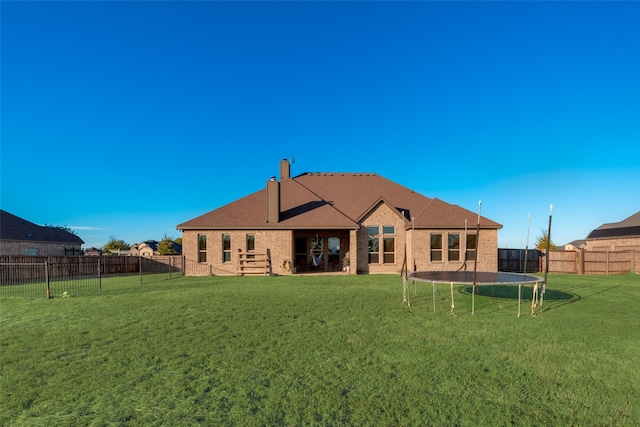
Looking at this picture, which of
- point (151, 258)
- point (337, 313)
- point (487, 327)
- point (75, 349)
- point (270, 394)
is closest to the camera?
point (270, 394)

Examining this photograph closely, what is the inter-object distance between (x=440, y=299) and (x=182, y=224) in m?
15.8

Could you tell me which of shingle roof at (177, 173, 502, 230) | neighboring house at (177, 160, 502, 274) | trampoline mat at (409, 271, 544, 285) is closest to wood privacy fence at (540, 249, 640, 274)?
neighboring house at (177, 160, 502, 274)

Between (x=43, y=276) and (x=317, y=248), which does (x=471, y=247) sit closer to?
(x=317, y=248)

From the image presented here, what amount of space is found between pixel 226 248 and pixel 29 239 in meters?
23.6

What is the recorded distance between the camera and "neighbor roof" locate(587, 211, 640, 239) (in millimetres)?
32156

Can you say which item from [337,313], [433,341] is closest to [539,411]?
[433,341]

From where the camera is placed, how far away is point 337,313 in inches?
363

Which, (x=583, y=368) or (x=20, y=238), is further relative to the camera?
(x=20, y=238)

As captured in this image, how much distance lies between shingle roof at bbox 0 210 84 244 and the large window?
31854 millimetres

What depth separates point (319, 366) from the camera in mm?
5352

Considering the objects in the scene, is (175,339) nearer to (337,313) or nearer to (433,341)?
(337,313)

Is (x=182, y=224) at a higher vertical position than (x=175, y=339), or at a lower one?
higher

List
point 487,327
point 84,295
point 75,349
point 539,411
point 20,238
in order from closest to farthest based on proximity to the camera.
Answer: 1. point 539,411
2. point 75,349
3. point 487,327
4. point 84,295
5. point 20,238

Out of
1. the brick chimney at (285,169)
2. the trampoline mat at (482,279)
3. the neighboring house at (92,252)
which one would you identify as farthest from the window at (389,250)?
the neighboring house at (92,252)
